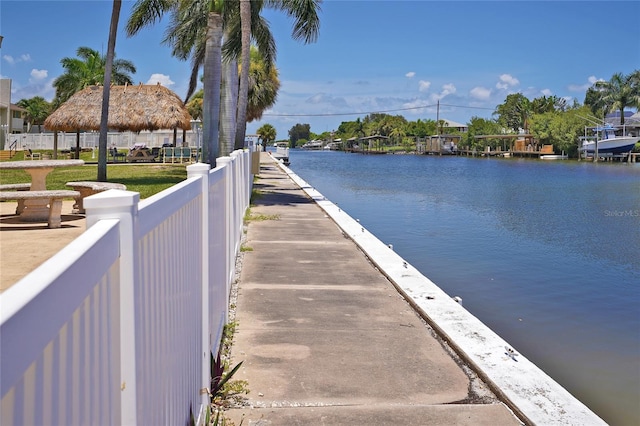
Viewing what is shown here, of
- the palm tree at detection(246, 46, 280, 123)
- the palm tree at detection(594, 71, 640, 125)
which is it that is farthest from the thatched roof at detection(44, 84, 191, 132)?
the palm tree at detection(594, 71, 640, 125)

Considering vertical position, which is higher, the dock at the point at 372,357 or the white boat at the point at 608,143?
the white boat at the point at 608,143

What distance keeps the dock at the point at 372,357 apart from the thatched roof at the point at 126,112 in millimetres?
27617

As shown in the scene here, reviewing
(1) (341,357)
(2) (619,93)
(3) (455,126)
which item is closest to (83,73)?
(1) (341,357)

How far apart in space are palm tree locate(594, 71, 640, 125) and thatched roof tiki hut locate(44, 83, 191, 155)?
89745mm

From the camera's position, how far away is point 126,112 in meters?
36.7

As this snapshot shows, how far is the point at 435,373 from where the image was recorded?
5598mm

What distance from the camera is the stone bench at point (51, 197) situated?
11969 millimetres

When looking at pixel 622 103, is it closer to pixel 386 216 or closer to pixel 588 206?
pixel 588 206

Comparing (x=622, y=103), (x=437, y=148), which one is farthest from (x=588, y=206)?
(x=437, y=148)

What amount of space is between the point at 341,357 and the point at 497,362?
131 centimetres

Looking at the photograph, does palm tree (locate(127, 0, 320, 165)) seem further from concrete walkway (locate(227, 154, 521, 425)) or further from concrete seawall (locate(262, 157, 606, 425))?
concrete seawall (locate(262, 157, 606, 425))

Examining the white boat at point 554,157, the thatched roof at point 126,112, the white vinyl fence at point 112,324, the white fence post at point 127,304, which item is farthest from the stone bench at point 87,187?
the white boat at point 554,157

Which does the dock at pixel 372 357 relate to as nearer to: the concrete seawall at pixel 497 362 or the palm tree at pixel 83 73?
the concrete seawall at pixel 497 362

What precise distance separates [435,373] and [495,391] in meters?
0.55
